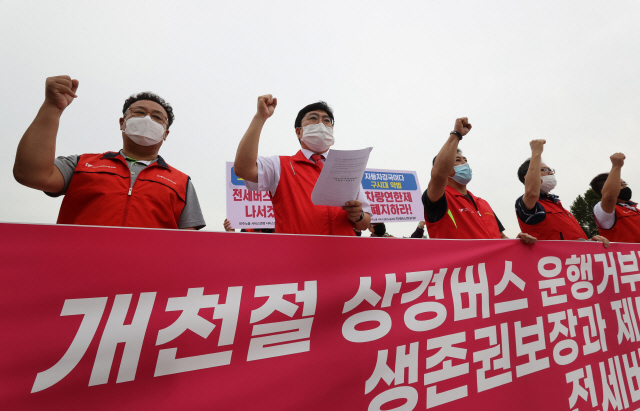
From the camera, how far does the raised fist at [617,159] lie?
335cm

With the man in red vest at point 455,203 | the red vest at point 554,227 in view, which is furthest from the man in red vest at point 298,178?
the red vest at point 554,227

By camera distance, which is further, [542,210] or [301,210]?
[542,210]

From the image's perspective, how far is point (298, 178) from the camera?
2.08 metres

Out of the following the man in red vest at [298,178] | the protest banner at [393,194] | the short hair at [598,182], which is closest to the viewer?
the man in red vest at [298,178]

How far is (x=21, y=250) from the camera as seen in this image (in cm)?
96

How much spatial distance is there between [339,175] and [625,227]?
4100mm

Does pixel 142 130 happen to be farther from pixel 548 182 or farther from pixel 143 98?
pixel 548 182

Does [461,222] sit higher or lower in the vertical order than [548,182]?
lower

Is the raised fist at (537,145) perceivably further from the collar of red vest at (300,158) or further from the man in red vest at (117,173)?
the man in red vest at (117,173)

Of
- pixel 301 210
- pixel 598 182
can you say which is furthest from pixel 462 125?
pixel 598 182

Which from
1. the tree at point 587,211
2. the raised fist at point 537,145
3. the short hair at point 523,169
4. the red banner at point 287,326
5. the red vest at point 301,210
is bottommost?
the tree at point 587,211

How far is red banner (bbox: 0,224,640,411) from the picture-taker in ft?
3.13

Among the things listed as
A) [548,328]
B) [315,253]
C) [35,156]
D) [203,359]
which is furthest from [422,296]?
[35,156]

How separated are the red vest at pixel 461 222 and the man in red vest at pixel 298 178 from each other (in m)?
0.75
